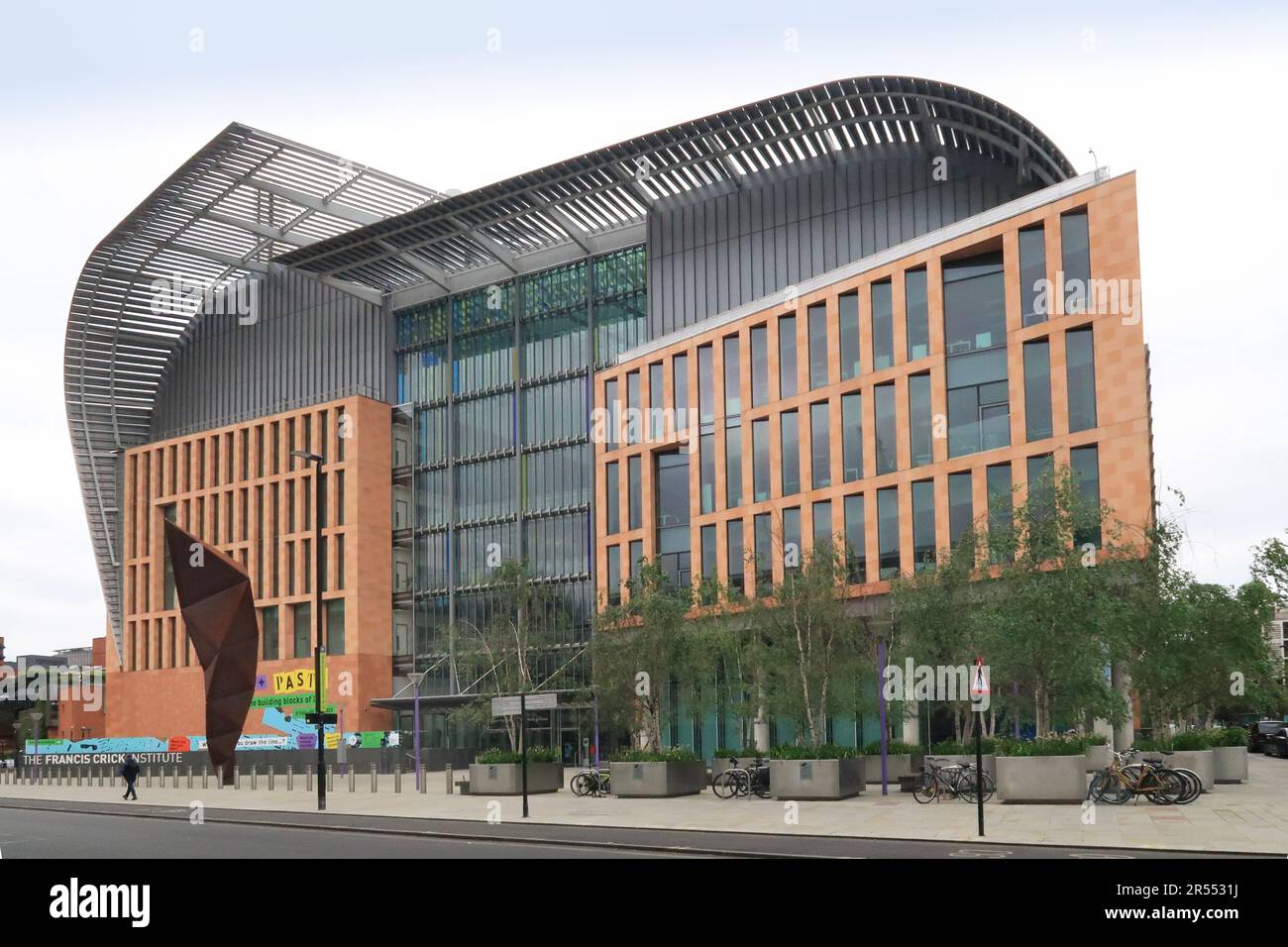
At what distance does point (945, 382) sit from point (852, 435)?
4.81m

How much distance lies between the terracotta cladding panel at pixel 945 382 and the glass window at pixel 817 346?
27cm

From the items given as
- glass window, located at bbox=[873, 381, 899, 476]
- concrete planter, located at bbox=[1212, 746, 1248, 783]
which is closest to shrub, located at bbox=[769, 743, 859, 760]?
concrete planter, located at bbox=[1212, 746, 1248, 783]

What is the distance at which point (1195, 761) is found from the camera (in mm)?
32500

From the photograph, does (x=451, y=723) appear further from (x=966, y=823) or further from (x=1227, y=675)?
(x=966, y=823)

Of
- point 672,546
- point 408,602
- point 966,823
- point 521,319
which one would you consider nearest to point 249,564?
point 408,602

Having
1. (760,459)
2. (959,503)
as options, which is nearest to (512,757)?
(959,503)

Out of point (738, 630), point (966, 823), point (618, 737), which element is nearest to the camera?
point (966, 823)

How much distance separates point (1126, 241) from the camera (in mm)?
41219

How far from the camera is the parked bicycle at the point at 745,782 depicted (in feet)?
113

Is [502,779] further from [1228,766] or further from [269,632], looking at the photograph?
[269,632]

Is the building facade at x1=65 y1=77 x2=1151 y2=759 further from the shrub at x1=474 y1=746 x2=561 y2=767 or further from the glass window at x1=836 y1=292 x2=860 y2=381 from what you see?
the shrub at x1=474 y1=746 x2=561 y2=767

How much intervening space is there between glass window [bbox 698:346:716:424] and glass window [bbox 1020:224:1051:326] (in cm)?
→ 1573

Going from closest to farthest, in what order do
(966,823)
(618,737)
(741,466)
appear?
(966,823), (741,466), (618,737)
